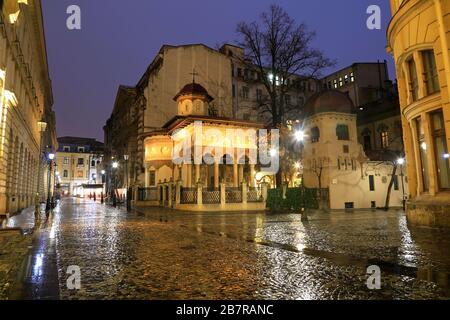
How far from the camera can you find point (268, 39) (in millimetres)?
28734

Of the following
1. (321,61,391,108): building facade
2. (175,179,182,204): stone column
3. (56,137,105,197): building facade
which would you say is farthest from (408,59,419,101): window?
(56,137,105,197): building facade

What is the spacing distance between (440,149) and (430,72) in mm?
2978

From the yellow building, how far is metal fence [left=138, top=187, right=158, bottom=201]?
1076 inches

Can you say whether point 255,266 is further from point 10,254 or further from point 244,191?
point 244,191

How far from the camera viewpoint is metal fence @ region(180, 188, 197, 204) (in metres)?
25.8

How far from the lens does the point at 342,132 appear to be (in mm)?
30297

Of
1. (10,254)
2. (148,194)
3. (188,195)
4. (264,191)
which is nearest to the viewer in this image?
(10,254)

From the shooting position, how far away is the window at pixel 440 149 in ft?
37.2

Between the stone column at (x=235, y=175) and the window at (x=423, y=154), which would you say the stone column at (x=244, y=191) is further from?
the window at (x=423, y=154)

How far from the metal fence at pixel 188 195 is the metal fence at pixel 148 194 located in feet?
30.2

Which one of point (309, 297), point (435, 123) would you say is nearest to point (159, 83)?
point (435, 123)

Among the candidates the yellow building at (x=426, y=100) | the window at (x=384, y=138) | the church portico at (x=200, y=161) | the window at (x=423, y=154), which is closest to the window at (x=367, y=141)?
the window at (x=384, y=138)

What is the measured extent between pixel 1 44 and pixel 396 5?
58.4 feet

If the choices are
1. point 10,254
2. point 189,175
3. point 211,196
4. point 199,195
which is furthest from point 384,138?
point 10,254
